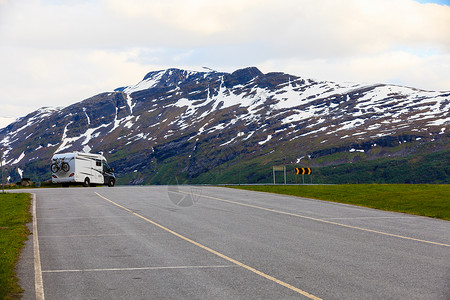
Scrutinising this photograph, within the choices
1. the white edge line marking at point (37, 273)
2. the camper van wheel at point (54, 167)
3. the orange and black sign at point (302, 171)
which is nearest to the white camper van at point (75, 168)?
the camper van wheel at point (54, 167)

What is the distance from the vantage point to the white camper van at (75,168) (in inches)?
2062

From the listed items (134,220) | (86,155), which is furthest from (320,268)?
(86,155)

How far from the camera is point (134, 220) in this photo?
21359mm

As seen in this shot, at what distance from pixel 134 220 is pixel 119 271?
397 inches

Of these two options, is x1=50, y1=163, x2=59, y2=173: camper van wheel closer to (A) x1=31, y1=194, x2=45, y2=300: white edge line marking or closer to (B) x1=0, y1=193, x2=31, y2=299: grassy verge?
(B) x1=0, y1=193, x2=31, y2=299: grassy verge

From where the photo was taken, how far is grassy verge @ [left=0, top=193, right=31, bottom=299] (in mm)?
9812

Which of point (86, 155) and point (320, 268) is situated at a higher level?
point (86, 155)

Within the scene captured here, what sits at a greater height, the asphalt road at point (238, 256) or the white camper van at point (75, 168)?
the white camper van at point (75, 168)

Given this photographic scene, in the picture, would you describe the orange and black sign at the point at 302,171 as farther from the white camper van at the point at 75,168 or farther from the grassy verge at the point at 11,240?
the grassy verge at the point at 11,240

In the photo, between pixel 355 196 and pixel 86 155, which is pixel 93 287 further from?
pixel 86 155

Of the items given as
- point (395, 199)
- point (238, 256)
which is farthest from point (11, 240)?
point (395, 199)

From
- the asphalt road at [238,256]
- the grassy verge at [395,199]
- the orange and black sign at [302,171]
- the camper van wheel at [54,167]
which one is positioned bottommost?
the asphalt road at [238,256]

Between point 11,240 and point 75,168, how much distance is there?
3731 centimetres

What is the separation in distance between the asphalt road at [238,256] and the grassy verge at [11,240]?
270mm
